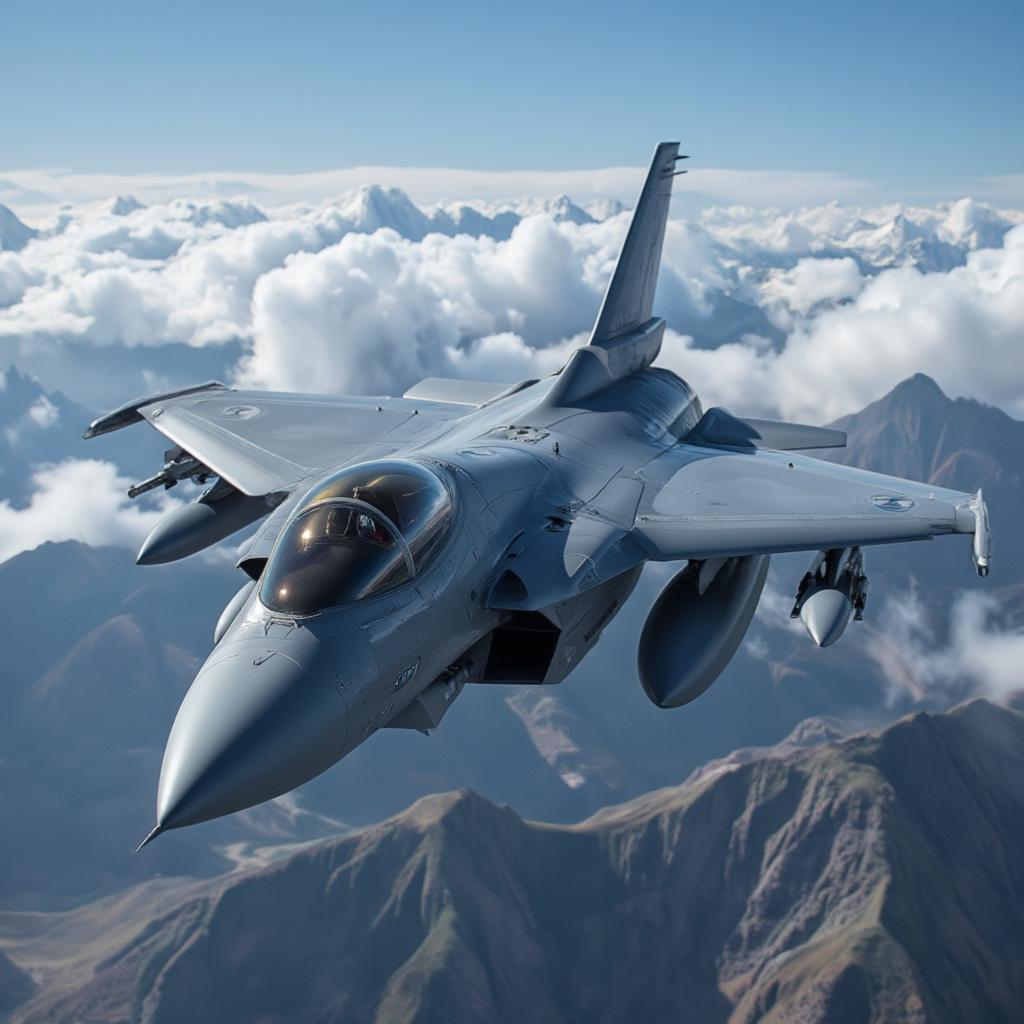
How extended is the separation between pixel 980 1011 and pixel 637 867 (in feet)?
174

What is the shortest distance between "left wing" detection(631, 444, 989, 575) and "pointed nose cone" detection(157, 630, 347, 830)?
18.6 feet

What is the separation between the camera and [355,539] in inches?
345

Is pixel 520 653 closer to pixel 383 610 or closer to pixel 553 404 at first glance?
pixel 383 610

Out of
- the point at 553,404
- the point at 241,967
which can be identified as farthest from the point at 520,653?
the point at 241,967

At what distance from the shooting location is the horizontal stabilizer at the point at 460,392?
20062 mm

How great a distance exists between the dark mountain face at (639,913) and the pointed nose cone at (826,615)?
121m

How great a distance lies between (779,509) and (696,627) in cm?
Answer: 254

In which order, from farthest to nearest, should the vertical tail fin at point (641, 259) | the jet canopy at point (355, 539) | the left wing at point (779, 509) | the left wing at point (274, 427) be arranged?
the vertical tail fin at point (641, 259) → the left wing at point (274, 427) → the left wing at point (779, 509) → the jet canopy at point (355, 539)

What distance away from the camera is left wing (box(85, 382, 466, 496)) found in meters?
15.6

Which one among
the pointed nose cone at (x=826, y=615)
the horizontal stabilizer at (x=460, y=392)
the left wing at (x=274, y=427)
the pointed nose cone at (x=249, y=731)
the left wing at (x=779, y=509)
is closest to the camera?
the pointed nose cone at (x=249, y=731)

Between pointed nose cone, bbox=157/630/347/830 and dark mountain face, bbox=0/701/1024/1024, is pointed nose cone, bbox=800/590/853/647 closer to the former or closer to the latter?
pointed nose cone, bbox=157/630/347/830

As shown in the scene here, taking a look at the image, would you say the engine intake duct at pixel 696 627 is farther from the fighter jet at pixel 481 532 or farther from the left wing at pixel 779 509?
the left wing at pixel 779 509

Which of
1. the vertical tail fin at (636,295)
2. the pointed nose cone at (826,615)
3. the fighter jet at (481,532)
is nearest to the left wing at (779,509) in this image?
the fighter jet at (481,532)

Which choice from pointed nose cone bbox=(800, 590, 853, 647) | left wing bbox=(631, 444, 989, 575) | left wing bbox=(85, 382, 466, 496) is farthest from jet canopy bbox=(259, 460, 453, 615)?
pointed nose cone bbox=(800, 590, 853, 647)
